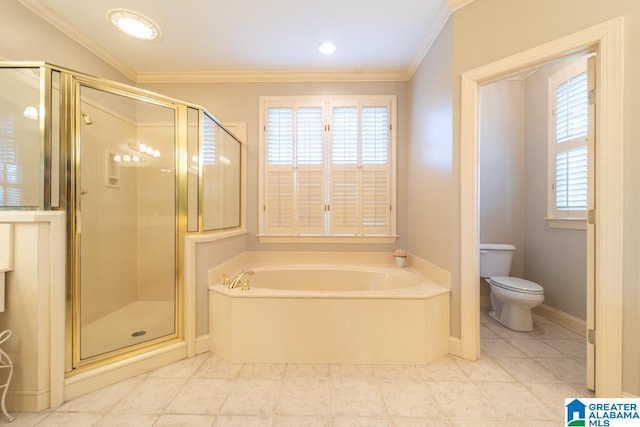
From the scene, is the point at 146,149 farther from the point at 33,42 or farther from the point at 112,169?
the point at 33,42

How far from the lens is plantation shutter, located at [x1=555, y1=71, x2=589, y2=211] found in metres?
2.15

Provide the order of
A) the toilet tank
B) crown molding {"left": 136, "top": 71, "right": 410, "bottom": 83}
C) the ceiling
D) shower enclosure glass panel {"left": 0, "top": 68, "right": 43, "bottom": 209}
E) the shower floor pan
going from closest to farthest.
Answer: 1. shower enclosure glass panel {"left": 0, "top": 68, "right": 43, "bottom": 209}
2. the shower floor pan
3. the ceiling
4. the toilet tank
5. crown molding {"left": 136, "top": 71, "right": 410, "bottom": 83}

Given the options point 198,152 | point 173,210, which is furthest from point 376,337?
point 198,152

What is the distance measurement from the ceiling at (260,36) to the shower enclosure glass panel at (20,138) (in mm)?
865

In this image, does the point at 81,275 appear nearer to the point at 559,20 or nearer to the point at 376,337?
the point at 376,337

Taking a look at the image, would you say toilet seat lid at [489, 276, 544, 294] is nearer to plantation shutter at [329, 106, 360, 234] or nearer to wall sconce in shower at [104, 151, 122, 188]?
plantation shutter at [329, 106, 360, 234]

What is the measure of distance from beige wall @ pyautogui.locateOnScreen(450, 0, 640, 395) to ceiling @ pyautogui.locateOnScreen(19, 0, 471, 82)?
241 mm

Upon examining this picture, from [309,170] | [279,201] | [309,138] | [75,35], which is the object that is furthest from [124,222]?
[309,138]

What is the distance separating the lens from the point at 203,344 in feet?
6.21

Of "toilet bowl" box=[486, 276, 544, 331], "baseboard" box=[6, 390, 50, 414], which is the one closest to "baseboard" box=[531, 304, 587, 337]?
"toilet bowl" box=[486, 276, 544, 331]

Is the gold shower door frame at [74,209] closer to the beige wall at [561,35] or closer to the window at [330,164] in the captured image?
the window at [330,164]

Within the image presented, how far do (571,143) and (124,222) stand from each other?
395 cm

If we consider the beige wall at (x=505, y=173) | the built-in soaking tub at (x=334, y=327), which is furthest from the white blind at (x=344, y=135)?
the built-in soaking tub at (x=334, y=327)

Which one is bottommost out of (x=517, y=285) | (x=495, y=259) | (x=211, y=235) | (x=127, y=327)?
(x=127, y=327)
